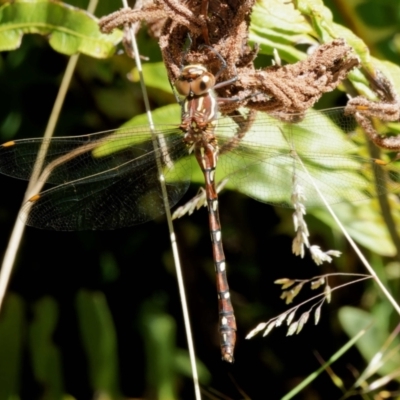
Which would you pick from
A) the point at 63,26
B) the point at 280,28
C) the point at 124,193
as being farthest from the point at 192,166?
the point at 63,26

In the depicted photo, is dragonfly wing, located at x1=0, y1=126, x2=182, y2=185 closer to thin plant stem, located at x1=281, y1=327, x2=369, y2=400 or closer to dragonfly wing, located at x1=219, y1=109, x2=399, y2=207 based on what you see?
dragonfly wing, located at x1=219, y1=109, x2=399, y2=207

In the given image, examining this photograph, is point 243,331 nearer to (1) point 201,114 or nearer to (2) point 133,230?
(2) point 133,230

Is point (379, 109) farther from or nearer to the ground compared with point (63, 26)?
nearer to the ground

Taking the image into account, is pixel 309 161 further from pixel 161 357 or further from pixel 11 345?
pixel 11 345

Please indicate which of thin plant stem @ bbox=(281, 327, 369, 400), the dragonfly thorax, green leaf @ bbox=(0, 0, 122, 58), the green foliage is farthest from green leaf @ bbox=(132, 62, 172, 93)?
thin plant stem @ bbox=(281, 327, 369, 400)

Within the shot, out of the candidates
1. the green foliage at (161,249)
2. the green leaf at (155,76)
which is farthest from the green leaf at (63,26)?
the green leaf at (155,76)

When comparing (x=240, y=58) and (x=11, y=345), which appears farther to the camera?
(x=11, y=345)
